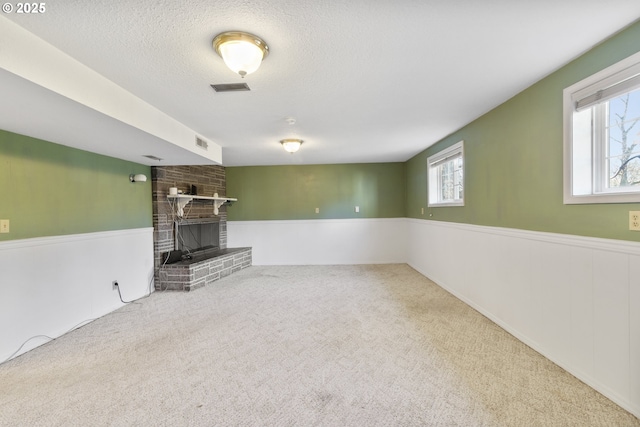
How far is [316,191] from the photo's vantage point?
6.69 meters

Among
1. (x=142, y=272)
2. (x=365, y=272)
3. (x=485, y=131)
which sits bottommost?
(x=365, y=272)

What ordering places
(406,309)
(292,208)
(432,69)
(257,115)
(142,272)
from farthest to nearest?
(292,208)
(142,272)
(406,309)
(257,115)
(432,69)

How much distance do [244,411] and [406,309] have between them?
2338mm

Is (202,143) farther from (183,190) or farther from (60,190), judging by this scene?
(183,190)

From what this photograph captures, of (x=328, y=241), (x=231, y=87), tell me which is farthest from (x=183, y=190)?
(x=231, y=87)

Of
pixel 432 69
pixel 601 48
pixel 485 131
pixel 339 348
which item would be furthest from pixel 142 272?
pixel 601 48

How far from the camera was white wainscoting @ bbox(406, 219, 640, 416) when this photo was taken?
1.78m

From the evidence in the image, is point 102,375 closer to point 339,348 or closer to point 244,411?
point 244,411

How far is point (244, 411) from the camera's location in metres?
1.83

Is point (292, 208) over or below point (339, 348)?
over

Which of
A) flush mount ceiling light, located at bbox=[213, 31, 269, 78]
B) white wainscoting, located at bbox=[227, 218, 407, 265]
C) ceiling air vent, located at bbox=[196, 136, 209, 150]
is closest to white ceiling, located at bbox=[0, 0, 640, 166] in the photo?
flush mount ceiling light, located at bbox=[213, 31, 269, 78]

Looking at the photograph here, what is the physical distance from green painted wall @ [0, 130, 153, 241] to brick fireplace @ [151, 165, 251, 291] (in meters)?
0.40

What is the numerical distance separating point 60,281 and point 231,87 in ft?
9.09

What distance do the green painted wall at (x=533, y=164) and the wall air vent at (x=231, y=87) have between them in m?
2.47
